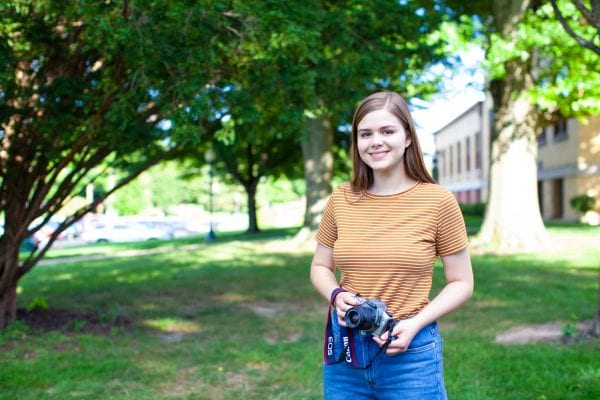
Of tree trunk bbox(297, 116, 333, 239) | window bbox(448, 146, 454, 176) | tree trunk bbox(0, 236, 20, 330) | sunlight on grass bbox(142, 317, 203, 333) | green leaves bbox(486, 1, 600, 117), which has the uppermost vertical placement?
window bbox(448, 146, 454, 176)

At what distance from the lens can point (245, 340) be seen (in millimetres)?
7832

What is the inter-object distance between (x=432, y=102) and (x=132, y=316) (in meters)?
12.3

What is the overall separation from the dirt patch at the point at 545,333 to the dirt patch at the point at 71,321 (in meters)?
4.52

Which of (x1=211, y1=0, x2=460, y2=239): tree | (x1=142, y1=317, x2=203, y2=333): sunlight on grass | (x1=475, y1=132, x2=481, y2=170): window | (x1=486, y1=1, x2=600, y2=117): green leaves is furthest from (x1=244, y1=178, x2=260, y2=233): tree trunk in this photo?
(x1=475, y1=132, x2=481, y2=170): window

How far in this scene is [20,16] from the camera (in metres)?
6.79

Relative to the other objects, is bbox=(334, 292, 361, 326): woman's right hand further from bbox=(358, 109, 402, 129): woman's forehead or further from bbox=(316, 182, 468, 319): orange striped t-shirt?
bbox=(358, 109, 402, 129): woman's forehead

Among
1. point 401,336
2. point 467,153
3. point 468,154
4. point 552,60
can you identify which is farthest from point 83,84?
point 467,153

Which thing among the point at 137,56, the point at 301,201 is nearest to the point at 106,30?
the point at 137,56

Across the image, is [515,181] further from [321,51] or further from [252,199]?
[252,199]

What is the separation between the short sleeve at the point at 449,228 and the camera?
2.48 metres

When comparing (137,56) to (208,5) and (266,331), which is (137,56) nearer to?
(208,5)

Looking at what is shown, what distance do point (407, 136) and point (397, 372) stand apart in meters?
0.87

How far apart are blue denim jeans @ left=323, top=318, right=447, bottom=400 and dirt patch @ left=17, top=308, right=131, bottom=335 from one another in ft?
19.9

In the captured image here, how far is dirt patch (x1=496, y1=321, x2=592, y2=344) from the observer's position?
7.02 m
